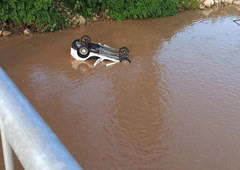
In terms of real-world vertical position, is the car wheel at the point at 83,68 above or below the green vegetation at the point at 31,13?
below

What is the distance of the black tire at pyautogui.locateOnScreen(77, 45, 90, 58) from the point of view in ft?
26.2

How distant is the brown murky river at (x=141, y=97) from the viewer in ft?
17.1

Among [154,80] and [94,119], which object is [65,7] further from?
[94,119]

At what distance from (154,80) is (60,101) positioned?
9.37ft

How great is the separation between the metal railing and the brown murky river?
164 inches

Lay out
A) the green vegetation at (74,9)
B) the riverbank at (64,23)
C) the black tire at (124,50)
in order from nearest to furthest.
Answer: the black tire at (124,50), the green vegetation at (74,9), the riverbank at (64,23)

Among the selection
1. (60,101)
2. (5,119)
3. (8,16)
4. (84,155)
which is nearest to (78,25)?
(8,16)

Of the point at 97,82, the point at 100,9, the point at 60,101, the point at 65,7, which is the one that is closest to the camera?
the point at 60,101

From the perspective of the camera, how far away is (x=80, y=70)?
26.1 feet

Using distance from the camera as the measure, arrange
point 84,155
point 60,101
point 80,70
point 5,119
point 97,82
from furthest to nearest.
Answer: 1. point 80,70
2. point 97,82
3. point 60,101
4. point 84,155
5. point 5,119

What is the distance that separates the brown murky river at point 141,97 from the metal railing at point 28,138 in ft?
13.6

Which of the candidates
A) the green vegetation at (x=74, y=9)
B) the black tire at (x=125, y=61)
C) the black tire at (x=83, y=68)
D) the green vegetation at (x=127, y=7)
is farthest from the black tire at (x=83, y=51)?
the green vegetation at (x=127, y=7)

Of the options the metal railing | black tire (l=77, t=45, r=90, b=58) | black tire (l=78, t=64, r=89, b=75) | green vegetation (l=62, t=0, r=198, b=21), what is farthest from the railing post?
green vegetation (l=62, t=0, r=198, b=21)

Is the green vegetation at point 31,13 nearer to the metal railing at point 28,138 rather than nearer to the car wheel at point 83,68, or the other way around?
the car wheel at point 83,68
